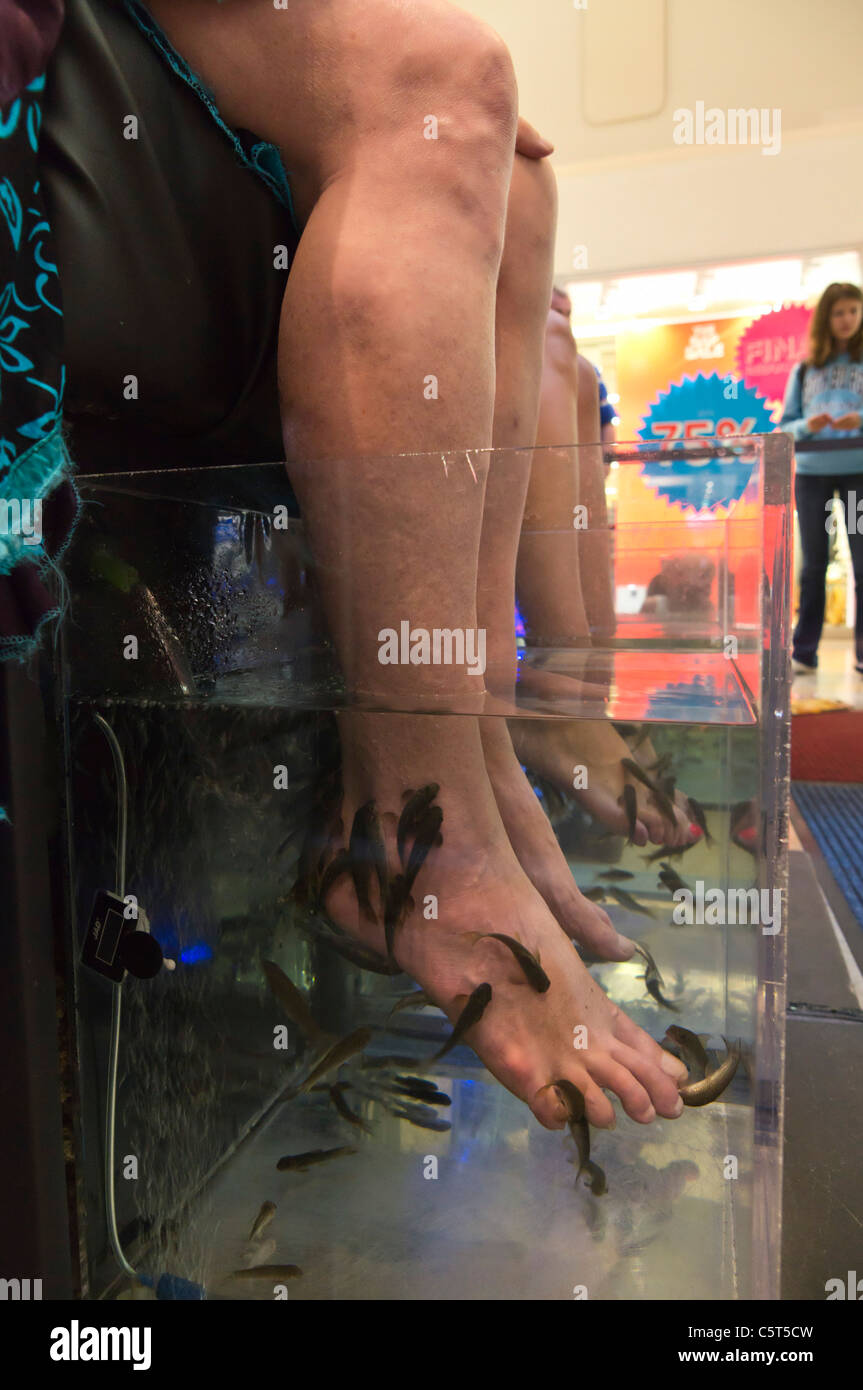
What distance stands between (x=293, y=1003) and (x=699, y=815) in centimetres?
32

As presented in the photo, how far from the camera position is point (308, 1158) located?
2.15 ft

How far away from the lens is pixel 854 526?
11.3 feet

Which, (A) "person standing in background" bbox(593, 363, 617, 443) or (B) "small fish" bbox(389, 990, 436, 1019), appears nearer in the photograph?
(B) "small fish" bbox(389, 990, 436, 1019)

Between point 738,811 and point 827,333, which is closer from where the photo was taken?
point 738,811

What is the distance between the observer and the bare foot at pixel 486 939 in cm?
60

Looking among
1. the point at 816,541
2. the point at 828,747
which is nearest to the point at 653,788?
the point at 828,747

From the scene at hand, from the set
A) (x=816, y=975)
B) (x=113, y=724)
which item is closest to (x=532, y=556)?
(x=113, y=724)

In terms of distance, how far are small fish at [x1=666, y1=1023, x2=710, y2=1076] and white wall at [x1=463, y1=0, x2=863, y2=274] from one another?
4.92m

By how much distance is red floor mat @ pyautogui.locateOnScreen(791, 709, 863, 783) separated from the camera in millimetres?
2541

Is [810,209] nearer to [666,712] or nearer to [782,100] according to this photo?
[782,100]

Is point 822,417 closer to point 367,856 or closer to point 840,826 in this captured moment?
point 840,826

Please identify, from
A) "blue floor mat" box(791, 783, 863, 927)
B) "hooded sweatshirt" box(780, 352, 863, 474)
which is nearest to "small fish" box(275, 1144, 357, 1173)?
"blue floor mat" box(791, 783, 863, 927)

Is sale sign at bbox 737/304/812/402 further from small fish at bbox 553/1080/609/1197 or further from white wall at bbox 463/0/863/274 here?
small fish at bbox 553/1080/609/1197

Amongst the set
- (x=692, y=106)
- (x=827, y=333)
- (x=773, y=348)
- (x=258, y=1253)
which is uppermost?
(x=692, y=106)
